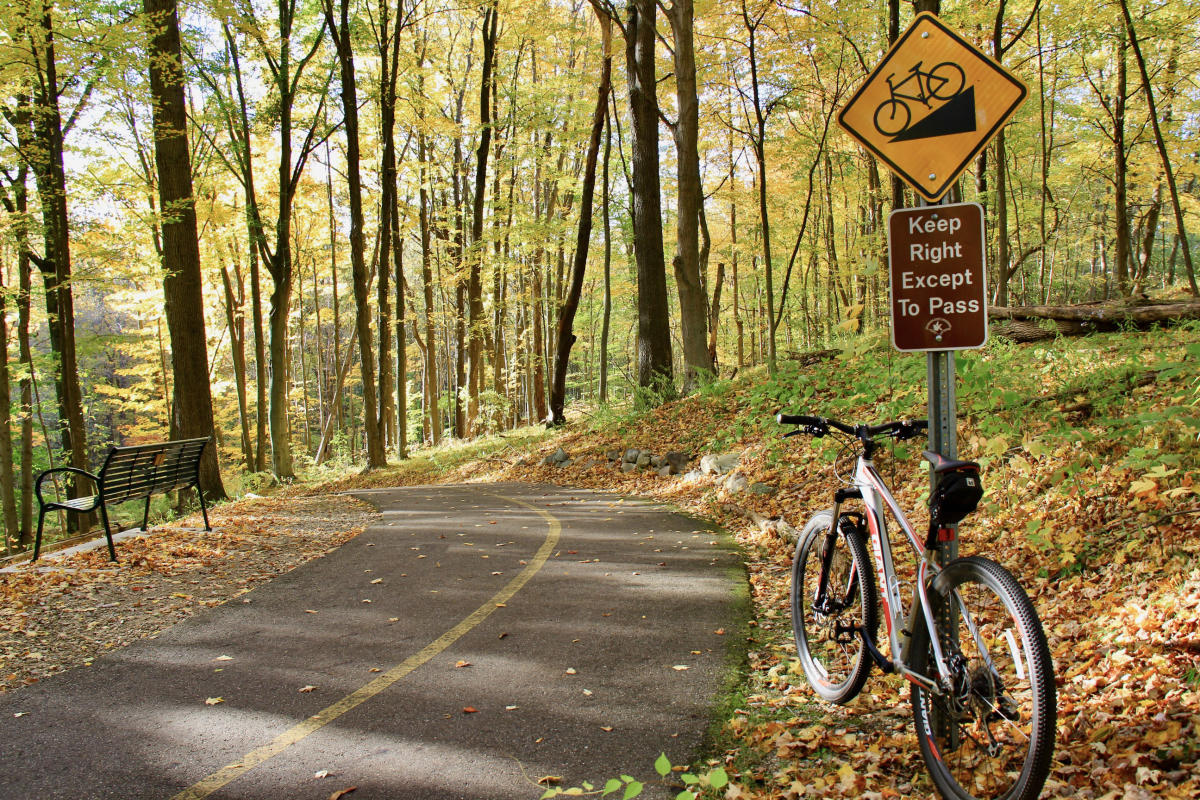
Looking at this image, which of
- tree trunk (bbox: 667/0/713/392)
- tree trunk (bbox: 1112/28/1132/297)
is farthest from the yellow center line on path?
tree trunk (bbox: 1112/28/1132/297)

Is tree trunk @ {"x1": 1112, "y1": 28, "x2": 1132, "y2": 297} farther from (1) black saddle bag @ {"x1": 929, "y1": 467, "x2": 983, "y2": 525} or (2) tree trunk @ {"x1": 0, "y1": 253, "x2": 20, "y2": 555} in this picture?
(2) tree trunk @ {"x1": 0, "y1": 253, "x2": 20, "y2": 555}

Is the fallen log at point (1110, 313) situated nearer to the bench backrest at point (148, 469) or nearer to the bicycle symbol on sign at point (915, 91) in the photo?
the bicycle symbol on sign at point (915, 91)

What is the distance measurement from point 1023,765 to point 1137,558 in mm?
2871

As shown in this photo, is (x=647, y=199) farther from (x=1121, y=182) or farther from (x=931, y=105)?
(x=931, y=105)

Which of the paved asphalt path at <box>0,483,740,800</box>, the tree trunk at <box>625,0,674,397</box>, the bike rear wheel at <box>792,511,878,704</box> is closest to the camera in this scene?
the paved asphalt path at <box>0,483,740,800</box>

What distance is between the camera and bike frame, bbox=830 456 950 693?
2635mm

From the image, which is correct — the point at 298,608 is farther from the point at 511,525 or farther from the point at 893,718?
the point at 893,718

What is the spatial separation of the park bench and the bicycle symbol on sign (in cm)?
701

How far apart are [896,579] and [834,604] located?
2.37 feet

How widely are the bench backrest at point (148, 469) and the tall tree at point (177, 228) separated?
128 inches

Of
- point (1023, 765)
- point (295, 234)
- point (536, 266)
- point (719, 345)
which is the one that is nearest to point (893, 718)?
point (1023, 765)

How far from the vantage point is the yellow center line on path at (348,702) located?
284 cm

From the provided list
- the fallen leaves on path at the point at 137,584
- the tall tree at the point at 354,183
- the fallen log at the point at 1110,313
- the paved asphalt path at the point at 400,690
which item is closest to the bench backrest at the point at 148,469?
the fallen leaves on path at the point at 137,584

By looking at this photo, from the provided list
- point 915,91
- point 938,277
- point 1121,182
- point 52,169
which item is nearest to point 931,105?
point 915,91
